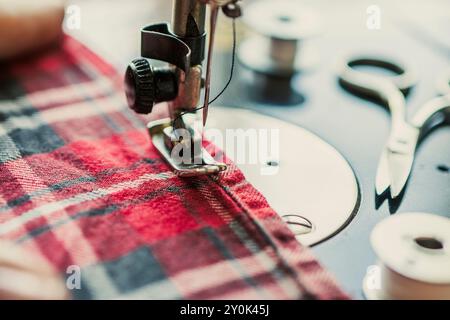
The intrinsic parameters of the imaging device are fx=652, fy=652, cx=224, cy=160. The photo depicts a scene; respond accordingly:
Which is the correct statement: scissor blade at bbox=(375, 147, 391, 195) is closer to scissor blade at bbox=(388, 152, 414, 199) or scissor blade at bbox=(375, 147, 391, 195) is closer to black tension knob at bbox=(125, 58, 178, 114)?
scissor blade at bbox=(388, 152, 414, 199)

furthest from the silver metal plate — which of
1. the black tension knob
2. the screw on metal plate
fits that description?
the black tension knob

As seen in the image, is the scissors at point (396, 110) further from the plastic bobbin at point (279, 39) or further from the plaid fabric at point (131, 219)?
the plaid fabric at point (131, 219)

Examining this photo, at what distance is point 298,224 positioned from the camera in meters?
0.76

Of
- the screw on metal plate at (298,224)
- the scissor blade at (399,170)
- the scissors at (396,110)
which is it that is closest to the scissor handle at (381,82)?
the scissors at (396,110)

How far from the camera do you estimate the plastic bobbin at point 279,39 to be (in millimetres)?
1098

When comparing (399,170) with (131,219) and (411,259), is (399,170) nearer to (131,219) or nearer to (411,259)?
(411,259)

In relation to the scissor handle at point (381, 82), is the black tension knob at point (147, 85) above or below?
above

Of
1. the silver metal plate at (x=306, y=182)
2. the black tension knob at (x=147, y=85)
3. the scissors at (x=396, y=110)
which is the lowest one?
the silver metal plate at (x=306, y=182)

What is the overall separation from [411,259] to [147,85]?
37cm

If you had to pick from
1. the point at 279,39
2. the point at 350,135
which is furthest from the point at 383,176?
the point at 279,39

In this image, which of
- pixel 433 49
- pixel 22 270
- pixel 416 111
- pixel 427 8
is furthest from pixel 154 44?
pixel 427 8

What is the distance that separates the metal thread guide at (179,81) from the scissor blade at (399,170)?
22 centimetres

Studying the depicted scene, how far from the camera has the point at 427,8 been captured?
1386 mm

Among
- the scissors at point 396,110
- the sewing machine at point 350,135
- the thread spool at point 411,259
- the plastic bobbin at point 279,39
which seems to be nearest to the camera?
the thread spool at point 411,259
